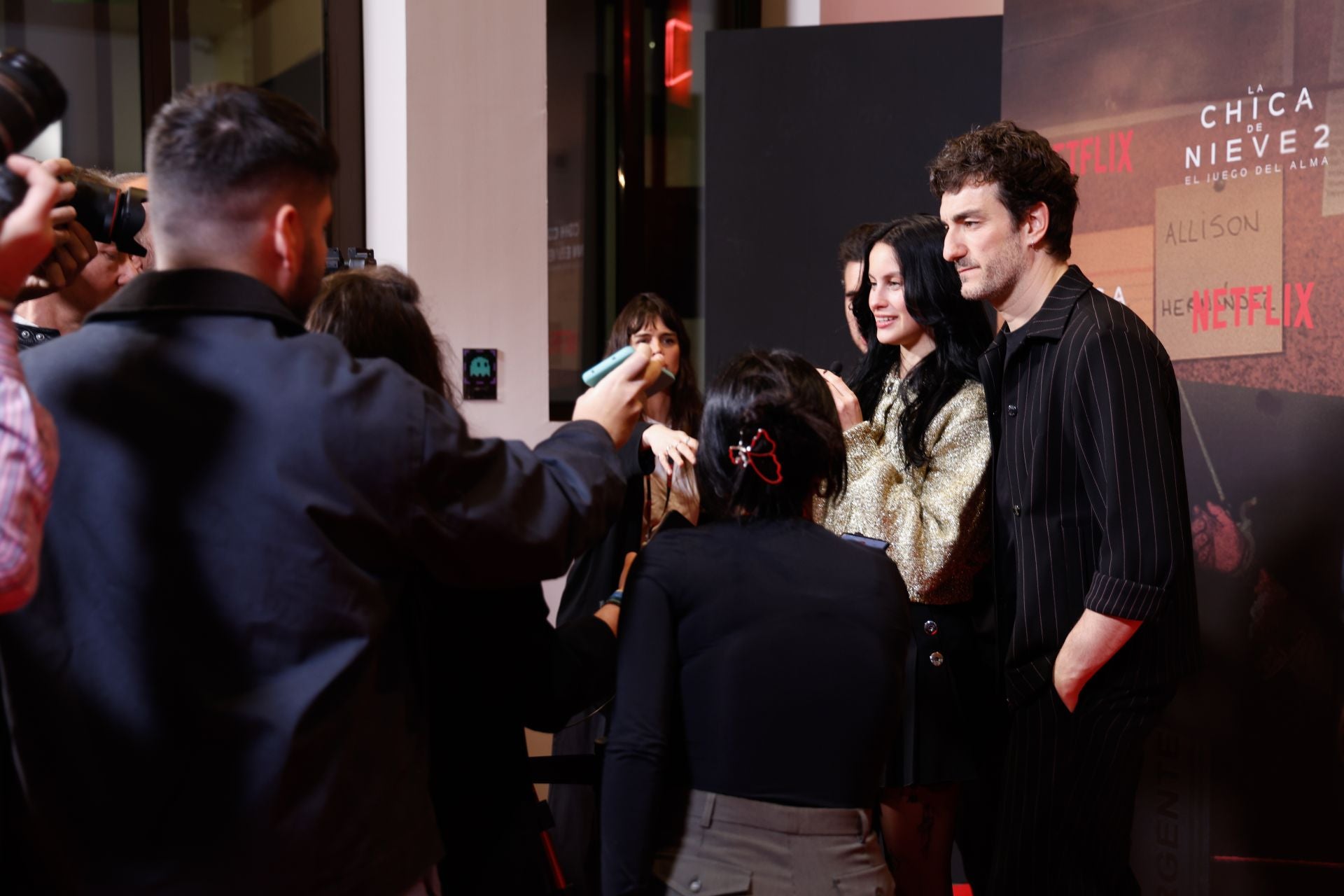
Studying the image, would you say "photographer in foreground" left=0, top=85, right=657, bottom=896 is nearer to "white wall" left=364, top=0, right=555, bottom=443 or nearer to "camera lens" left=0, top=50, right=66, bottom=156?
"camera lens" left=0, top=50, right=66, bottom=156

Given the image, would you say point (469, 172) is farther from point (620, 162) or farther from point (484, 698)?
point (484, 698)

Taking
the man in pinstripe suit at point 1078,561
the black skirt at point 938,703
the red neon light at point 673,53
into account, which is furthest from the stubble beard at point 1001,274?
the red neon light at point 673,53

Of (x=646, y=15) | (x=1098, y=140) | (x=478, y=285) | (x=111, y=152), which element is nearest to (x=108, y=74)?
(x=111, y=152)

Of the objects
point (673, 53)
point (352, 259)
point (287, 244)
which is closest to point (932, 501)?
point (352, 259)

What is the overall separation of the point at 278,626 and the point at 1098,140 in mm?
2296

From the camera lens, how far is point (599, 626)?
1.43 metres

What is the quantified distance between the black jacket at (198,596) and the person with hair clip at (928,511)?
1162 millimetres

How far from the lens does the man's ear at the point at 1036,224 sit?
200cm

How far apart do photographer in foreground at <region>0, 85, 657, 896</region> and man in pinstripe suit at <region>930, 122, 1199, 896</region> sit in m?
1.12

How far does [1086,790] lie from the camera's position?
180 cm

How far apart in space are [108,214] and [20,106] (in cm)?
59

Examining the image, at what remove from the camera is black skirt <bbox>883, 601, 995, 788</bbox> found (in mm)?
1931

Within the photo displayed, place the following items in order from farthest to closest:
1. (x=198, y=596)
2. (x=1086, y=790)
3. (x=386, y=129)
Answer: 1. (x=386, y=129)
2. (x=1086, y=790)
3. (x=198, y=596)

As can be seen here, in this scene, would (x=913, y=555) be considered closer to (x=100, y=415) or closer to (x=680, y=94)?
(x=100, y=415)
